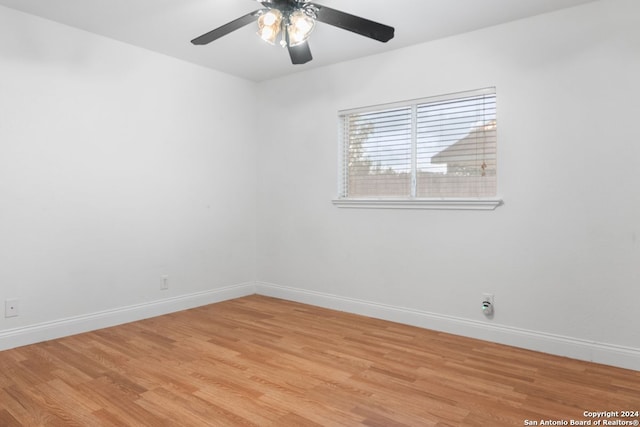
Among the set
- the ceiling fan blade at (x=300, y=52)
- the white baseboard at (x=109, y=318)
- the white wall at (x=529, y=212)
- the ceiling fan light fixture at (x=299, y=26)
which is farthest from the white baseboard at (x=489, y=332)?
the ceiling fan light fixture at (x=299, y=26)

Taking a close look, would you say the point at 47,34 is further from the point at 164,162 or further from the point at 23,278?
the point at 23,278

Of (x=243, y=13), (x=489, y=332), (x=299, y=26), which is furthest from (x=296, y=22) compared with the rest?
(x=489, y=332)

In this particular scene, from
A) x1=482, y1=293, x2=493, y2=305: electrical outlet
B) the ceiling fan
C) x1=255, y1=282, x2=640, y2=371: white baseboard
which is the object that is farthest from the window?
the ceiling fan

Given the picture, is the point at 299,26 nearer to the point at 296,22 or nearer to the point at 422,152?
the point at 296,22

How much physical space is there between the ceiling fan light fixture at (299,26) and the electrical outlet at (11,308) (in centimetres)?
266

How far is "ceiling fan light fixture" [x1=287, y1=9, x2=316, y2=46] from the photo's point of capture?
2379mm

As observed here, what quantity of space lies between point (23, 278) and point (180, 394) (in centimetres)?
169

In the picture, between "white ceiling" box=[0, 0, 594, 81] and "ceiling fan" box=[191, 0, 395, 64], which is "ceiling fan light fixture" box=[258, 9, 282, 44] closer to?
"ceiling fan" box=[191, 0, 395, 64]

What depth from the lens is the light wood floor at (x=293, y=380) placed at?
6.71 ft

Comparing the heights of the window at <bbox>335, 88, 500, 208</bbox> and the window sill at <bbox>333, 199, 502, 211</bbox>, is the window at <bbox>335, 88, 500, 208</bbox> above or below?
above

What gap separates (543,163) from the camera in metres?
2.98

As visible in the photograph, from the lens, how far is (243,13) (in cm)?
300

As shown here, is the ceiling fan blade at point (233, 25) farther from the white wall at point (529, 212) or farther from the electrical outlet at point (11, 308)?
the electrical outlet at point (11, 308)

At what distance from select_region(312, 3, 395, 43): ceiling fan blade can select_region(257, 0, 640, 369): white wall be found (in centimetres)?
134
